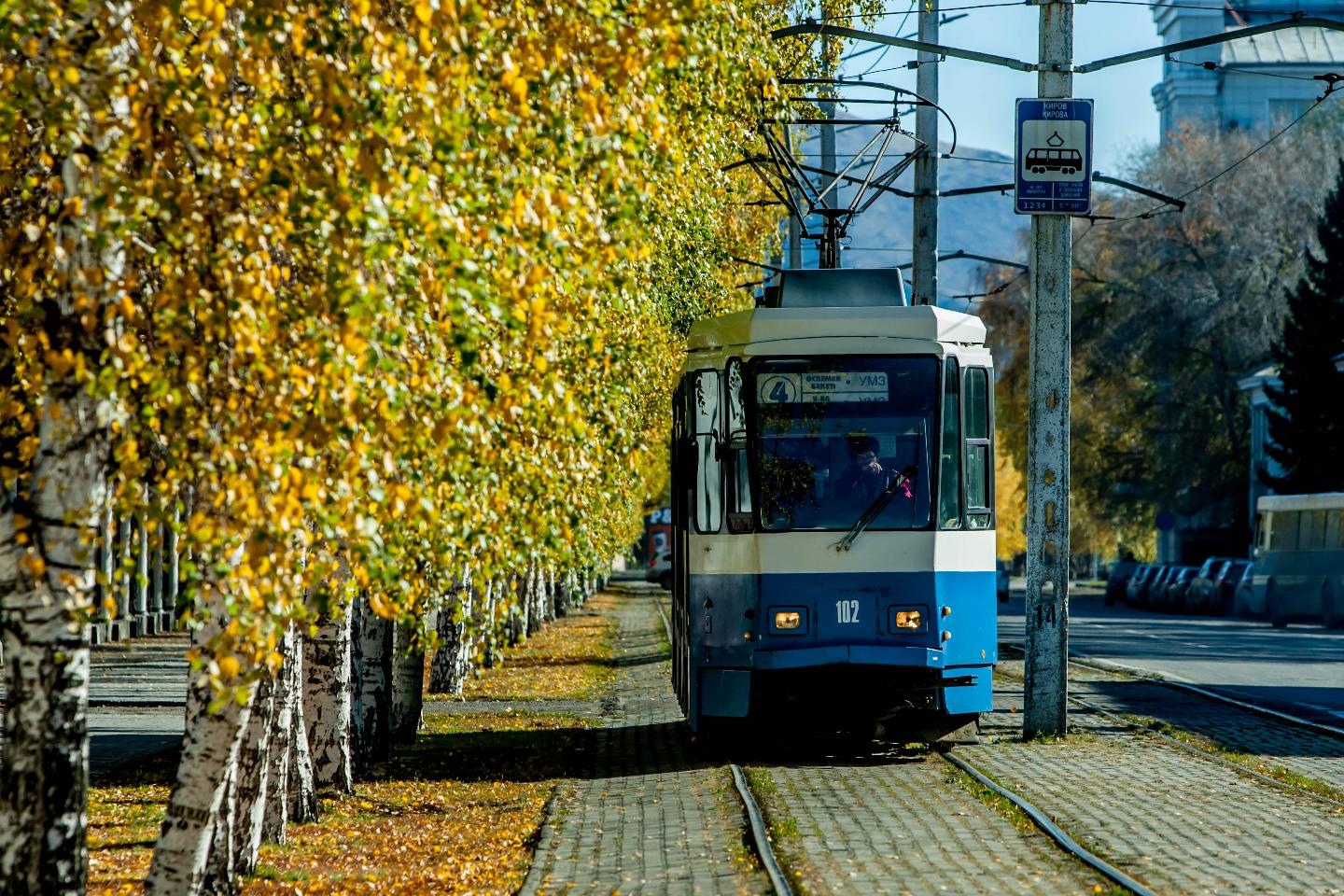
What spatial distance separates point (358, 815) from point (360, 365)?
27.4ft

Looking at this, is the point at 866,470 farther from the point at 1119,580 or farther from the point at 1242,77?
the point at 1242,77

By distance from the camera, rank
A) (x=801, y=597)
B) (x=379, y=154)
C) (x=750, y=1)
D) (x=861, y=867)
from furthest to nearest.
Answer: (x=801, y=597) → (x=750, y=1) → (x=861, y=867) → (x=379, y=154)

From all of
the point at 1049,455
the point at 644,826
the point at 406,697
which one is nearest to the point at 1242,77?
the point at 1049,455

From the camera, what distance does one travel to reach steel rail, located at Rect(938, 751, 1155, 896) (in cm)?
942

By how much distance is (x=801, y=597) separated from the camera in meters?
14.7

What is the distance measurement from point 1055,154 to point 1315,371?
50.0 m

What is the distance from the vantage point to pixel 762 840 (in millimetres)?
11047

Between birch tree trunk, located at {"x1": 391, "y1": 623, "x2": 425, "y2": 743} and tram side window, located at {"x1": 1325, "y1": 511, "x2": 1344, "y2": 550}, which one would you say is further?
tram side window, located at {"x1": 1325, "y1": 511, "x2": 1344, "y2": 550}

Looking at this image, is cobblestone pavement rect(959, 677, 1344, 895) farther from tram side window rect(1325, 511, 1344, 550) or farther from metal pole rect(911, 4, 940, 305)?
tram side window rect(1325, 511, 1344, 550)

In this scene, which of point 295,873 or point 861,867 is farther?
point 295,873

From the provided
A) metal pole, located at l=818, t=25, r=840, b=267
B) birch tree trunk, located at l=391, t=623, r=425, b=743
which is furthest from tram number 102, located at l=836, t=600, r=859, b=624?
metal pole, located at l=818, t=25, r=840, b=267

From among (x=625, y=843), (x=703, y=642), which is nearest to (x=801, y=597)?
(x=703, y=642)

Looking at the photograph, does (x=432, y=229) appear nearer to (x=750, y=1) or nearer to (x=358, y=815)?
(x=750, y=1)

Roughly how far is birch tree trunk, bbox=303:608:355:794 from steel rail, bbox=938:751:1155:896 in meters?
4.63
